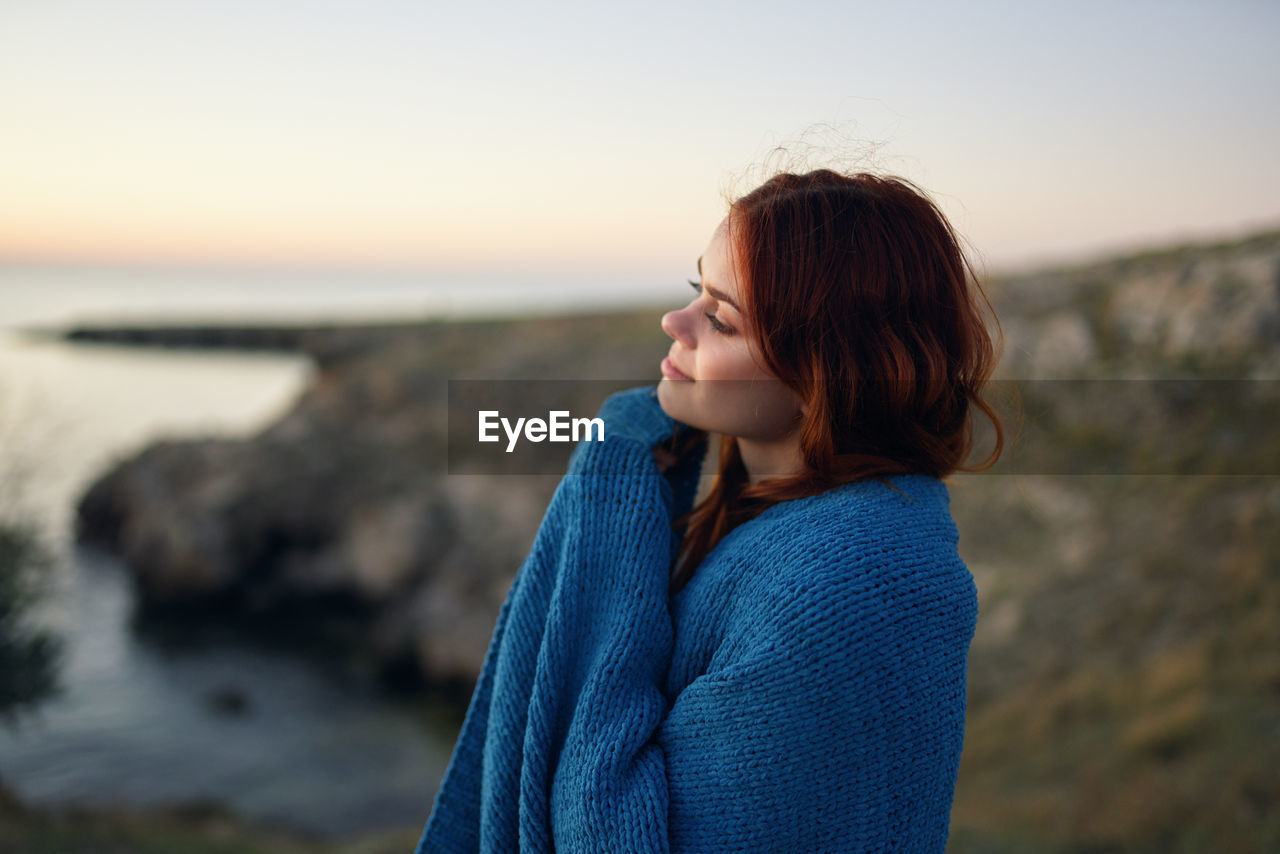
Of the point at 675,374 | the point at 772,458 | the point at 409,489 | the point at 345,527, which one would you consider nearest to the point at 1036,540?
the point at 772,458

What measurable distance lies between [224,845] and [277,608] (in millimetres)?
9305

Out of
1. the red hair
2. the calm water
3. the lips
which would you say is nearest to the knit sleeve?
the red hair

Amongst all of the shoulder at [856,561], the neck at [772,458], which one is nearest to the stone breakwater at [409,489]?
the neck at [772,458]

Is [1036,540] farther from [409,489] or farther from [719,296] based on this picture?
[409,489]

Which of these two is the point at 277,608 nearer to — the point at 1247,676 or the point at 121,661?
the point at 121,661

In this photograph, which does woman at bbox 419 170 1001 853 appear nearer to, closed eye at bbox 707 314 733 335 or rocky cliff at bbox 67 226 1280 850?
closed eye at bbox 707 314 733 335

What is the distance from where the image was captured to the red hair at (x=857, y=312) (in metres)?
1.41

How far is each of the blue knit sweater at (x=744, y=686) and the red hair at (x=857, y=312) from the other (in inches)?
3.8

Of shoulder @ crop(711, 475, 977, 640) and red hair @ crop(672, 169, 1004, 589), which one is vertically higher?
red hair @ crop(672, 169, 1004, 589)

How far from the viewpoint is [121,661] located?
13016 mm

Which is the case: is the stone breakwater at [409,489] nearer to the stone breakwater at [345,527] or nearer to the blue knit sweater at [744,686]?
the stone breakwater at [345,527]

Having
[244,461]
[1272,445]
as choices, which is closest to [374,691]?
[244,461]

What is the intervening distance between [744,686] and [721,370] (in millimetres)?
563

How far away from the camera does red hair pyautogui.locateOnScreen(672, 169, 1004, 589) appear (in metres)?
1.41
